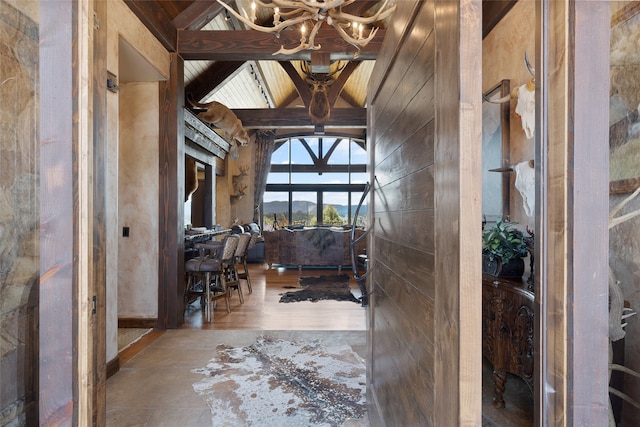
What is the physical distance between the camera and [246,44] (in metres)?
3.91

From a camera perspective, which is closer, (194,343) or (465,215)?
(465,215)

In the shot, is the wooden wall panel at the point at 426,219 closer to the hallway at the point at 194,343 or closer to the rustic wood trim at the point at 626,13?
the rustic wood trim at the point at 626,13

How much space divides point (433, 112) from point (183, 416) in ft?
7.49

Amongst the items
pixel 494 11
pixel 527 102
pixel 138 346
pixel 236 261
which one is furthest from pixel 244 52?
pixel 138 346

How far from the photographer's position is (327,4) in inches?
95.5

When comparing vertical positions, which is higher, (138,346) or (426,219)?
(426,219)

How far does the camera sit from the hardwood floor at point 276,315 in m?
3.81

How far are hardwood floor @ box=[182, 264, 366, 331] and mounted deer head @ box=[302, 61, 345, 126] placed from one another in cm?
301

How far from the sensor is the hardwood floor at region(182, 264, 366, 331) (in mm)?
3809

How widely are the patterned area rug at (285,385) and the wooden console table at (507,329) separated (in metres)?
0.89

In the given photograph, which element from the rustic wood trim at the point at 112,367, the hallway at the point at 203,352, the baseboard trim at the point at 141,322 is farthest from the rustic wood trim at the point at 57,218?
the baseboard trim at the point at 141,322

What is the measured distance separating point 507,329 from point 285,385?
1.57m

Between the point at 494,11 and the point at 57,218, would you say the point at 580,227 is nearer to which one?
the point at 57,218

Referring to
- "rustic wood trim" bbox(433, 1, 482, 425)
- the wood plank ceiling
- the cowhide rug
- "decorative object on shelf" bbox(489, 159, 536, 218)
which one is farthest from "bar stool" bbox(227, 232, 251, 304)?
"rustic wood trim" bbox(433, 1, 482, 425)
